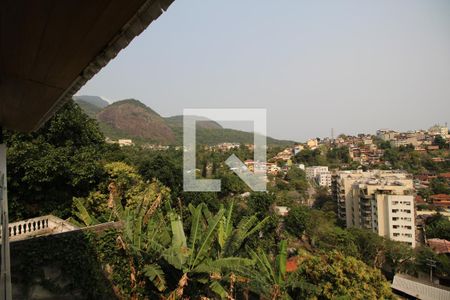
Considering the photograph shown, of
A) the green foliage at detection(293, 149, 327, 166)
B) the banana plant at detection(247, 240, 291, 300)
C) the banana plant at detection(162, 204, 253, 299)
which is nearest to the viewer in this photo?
the banana plant at detection(162, 204, 253, 299)

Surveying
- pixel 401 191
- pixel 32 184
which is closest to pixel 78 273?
pixel 32 184

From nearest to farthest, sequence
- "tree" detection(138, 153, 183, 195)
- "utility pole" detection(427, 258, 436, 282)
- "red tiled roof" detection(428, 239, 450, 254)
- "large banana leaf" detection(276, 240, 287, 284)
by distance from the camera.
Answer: "large banana leaf" detection(276, 240, 287, 284) < "tree" detection(138, 153, 183, 195) < "utility pole" detection(427, 258, 436, 282) < "red tiled roof" detection(428, 239, 450, 254)

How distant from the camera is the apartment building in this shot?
2650 cm

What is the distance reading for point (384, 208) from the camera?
1077 inches

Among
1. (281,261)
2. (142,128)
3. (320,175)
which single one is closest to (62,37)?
(281,261)

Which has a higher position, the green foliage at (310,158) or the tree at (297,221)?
the green foliage at (310,158)

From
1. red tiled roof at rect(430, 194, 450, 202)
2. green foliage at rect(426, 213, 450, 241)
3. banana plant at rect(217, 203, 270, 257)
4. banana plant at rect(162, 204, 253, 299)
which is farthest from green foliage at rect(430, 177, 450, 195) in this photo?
banana plant at rect(162, 204, 253, 299)

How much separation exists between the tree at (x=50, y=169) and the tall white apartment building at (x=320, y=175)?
48.8 m

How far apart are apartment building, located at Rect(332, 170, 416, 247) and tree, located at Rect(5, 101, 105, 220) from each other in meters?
23.2

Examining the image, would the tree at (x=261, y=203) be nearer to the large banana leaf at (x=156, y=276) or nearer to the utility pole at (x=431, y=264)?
the utility pole at (x=431, y=264)

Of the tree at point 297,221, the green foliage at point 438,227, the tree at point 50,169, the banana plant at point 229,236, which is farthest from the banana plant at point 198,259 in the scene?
the green foliage at point 438,227

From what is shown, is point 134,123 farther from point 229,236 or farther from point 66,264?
point 66,264

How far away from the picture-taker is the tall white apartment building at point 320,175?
5462cm

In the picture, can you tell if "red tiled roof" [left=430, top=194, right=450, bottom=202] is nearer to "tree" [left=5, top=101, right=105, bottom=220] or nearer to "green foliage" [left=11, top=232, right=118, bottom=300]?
"tree" [left=5, top=101, right=105, bottom=220]
